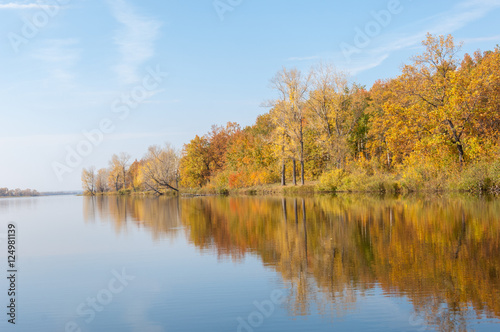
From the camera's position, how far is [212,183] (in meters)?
64.0

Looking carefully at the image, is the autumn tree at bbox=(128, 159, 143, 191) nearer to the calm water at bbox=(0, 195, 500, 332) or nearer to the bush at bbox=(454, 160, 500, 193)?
the bush at bbox=(454, 160, 500, 193)

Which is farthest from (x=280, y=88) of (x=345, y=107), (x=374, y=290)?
(x=374, y=290)

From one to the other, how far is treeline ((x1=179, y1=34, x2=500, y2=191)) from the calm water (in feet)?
60.6

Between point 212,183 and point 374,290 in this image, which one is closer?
point 374,290

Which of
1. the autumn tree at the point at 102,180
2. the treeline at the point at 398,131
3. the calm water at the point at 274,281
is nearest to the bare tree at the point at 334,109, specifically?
the treeline at the point at 398,131

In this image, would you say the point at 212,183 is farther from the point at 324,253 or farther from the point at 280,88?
the point at 324,253

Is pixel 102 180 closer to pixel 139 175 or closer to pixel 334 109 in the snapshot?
pixel 139 175

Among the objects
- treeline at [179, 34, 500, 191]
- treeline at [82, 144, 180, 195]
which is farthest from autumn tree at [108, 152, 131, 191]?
treeline at [179, 34, 500, 191]

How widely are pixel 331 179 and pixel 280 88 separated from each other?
38.4 feet

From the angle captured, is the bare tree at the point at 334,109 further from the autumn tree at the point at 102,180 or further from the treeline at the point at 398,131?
the autumn tree at the point at 102,180

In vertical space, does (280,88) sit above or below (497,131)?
above

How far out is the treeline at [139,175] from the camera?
7369 centimetres

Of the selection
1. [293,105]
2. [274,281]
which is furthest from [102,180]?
[274,281]

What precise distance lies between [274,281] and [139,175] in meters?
92.2
